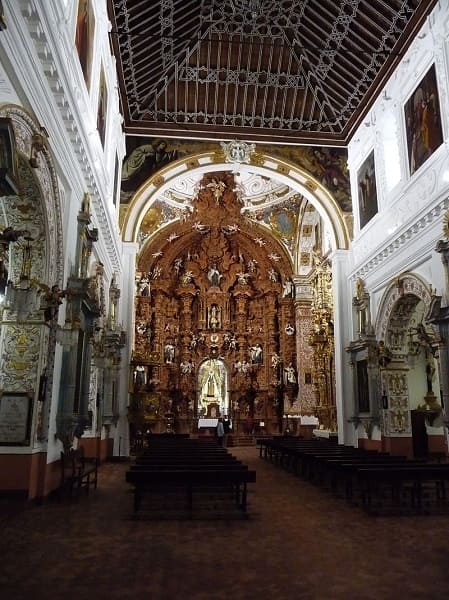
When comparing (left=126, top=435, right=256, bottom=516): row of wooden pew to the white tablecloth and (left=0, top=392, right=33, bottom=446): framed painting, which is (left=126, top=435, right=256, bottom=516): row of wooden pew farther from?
the white tablecloth

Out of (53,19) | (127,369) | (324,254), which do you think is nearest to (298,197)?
(324,254)

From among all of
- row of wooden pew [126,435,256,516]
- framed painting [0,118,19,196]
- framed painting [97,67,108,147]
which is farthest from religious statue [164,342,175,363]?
framed painting [0,118,19,196]

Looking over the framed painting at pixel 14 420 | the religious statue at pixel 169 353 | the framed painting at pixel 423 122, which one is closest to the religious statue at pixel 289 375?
the religious statue at pixel 169 353

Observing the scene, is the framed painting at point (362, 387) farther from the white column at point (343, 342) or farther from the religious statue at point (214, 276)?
the religious statue at point (214, 276)

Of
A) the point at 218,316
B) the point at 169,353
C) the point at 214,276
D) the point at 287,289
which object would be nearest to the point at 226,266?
the point at 214,276

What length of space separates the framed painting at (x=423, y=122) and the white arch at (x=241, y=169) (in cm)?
466

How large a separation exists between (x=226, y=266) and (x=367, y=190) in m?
11.8

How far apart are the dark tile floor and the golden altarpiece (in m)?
17.0

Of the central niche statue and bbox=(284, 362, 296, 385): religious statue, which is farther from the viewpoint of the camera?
the central niche statue

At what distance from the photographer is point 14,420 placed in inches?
309

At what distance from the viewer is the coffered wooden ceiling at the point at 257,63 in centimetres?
1326

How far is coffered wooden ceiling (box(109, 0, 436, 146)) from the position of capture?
13.3 m

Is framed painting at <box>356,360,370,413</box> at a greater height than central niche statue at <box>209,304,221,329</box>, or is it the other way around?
central niche statue at <box>209,304,221,329</box>

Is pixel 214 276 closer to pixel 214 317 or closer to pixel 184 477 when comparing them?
pixel 214 317
